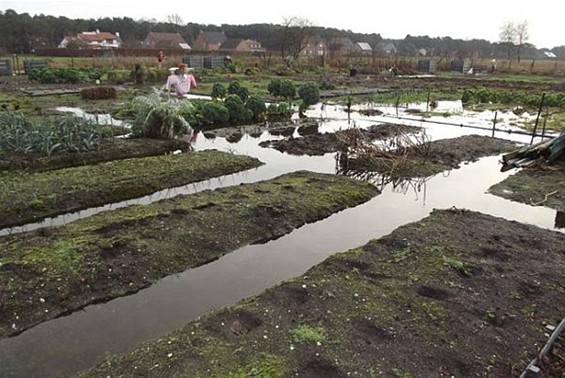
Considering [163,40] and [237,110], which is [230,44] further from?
[237,110]

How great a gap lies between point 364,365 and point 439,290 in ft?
5.20

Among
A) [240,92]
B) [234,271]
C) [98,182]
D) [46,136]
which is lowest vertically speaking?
[234,271]

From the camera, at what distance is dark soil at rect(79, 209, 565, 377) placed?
3613mm

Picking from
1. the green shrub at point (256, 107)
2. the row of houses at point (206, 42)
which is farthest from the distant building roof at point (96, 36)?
the green shrub at point (256, 107)

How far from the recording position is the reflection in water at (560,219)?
7.13 meters

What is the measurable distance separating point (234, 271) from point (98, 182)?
3745mm

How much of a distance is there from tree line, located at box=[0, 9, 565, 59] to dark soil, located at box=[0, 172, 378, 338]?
43447mm

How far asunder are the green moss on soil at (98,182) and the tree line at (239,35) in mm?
41351

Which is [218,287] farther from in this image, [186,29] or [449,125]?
[186,29]

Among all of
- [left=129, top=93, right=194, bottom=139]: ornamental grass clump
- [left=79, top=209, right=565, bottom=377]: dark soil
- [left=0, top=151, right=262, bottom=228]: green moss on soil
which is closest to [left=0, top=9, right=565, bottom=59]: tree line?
[left=129, top=93, right=194, bottom=139]: ornamental grass clump

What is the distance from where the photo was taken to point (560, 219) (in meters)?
7.35

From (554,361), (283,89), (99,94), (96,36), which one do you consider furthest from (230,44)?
(554,361)

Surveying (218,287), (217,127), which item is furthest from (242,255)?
(217,127)

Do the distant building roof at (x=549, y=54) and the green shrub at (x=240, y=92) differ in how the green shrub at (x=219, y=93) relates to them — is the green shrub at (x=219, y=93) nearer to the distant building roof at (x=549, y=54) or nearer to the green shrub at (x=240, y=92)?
the green shrub at (x=240, y=92)
